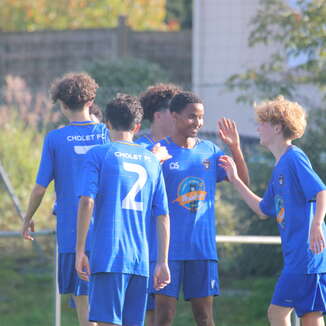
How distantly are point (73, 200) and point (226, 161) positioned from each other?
1208mm

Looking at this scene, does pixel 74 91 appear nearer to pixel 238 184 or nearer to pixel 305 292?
pixel 238 184

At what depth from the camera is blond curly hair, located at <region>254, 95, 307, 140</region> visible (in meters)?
5.75

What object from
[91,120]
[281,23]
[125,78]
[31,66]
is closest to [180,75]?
[31,66]

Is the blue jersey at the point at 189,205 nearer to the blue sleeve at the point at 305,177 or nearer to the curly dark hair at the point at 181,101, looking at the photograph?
the curly dark hair at the point at 181,101

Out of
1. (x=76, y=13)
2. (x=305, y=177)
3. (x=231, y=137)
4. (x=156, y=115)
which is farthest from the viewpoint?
(x=76, y=13)

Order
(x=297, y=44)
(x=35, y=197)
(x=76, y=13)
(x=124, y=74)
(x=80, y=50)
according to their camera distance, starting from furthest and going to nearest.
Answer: (x=76, y=13) < (x=80, y=50) < (x=124, y=74) < (x=297, y=44) < (x=35, y=197)

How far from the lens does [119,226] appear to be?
5.11 meters

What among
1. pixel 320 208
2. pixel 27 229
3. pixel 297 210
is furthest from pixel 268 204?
pixel 27 229

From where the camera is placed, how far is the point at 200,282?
595 cm

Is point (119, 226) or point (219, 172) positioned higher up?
point (219, 172)

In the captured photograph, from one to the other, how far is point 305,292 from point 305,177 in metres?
0.81

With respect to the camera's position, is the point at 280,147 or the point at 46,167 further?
the point at 46,167

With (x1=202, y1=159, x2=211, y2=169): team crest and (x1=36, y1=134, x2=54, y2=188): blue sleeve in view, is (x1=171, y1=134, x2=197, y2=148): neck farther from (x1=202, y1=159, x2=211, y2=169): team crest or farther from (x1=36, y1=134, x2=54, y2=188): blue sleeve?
(x1=36, y1=134, x2=54, y2=188): blue sleeve

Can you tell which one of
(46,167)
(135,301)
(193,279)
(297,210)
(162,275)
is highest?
(46,167)
